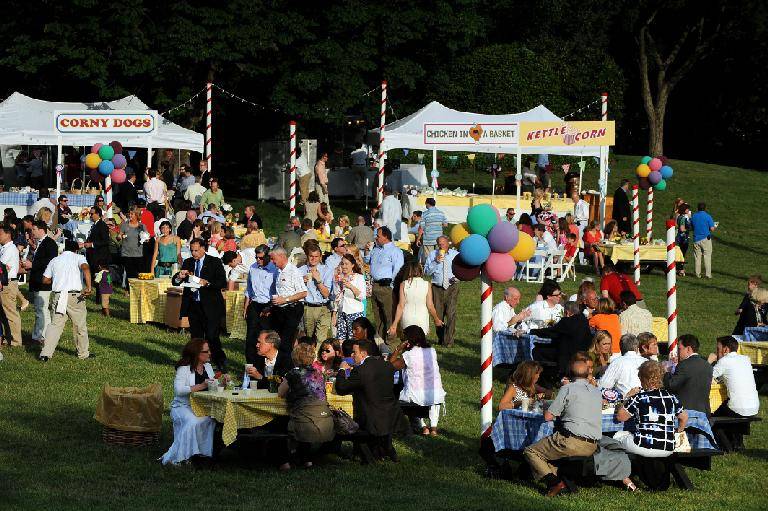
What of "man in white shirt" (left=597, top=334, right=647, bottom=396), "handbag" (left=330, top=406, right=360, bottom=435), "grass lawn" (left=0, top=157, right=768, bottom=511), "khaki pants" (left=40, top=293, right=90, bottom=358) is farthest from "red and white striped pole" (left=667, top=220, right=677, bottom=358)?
"khaki pants" (left=40, top=293, right=90, bottom=358)

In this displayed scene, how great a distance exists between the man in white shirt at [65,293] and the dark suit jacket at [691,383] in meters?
8.47

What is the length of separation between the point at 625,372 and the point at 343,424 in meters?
3.13

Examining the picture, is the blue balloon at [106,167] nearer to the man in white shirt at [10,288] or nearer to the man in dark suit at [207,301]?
the man in white shirt at [10,288]

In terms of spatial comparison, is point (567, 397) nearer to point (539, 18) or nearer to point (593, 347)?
point (593, 347)

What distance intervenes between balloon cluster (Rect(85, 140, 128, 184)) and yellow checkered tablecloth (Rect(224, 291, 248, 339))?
6.01 meters

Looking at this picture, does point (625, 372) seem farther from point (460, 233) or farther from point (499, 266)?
point (460, 233)

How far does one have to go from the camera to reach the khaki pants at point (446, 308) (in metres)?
20.8

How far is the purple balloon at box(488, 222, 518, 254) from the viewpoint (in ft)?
41.7

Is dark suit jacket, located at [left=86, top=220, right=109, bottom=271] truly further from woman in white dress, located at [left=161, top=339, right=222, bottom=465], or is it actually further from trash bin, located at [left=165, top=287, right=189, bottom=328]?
woman in white dress, located at [left=161, top=339, right=222, bottom=465]

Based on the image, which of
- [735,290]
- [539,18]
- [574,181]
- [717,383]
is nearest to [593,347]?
[717,383]

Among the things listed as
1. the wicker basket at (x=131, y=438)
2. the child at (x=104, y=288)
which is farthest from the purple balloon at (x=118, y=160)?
the wicker basket at (x=131, y=438)

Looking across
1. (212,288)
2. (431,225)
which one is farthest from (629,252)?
(212,288)

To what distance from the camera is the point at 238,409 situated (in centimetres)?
1289

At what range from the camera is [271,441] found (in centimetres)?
1319
